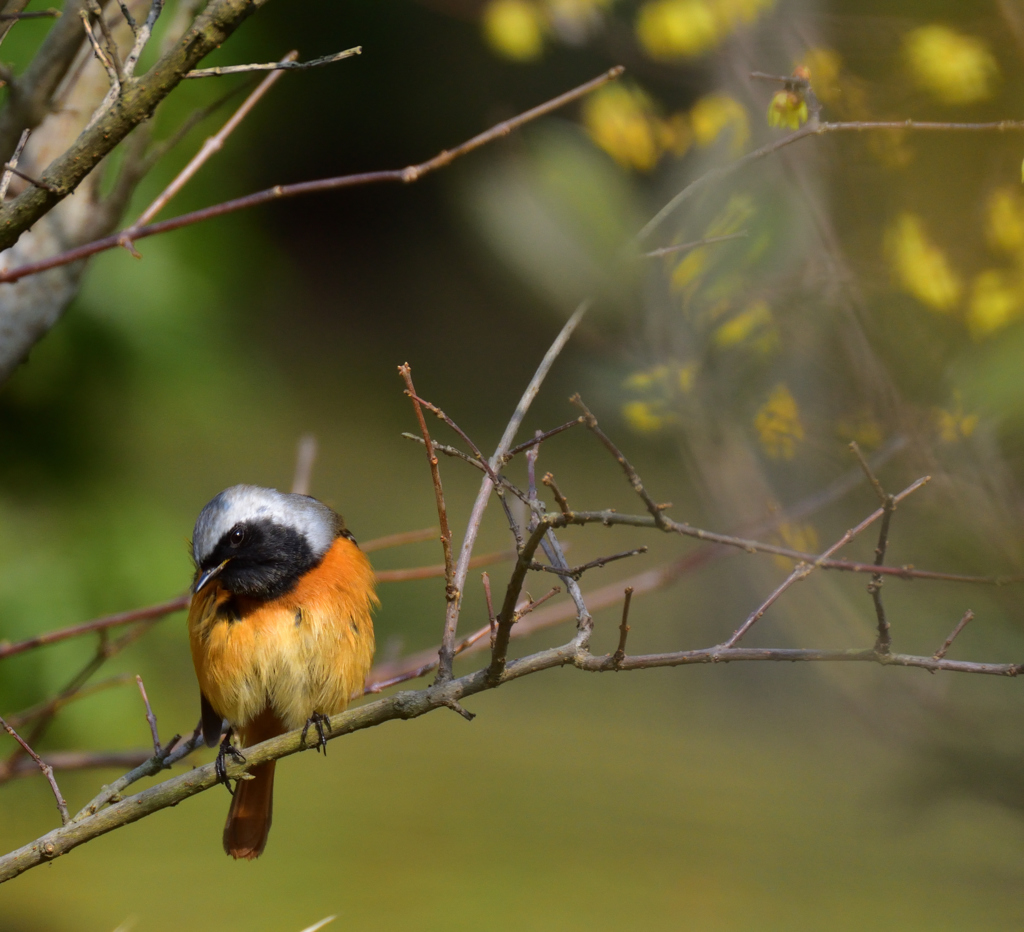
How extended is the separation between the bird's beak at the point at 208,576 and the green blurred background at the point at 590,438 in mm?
557

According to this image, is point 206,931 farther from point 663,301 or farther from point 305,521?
point 663,301

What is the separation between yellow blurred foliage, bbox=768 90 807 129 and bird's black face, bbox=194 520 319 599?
2.83ft

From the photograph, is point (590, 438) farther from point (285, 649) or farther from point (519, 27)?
point (285, 649)

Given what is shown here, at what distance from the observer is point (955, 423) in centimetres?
102

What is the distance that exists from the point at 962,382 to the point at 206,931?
2639 millimetres

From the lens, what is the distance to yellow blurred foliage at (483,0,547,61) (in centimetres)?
193

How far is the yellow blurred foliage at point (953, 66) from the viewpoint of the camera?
1.21 meters

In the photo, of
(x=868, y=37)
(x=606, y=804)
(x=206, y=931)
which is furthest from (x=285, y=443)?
(x=868, y=37)

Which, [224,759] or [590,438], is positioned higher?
[224,759]

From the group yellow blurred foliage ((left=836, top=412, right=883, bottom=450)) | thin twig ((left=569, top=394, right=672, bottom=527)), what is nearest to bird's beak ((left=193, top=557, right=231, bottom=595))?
thin twig ((left=569, top=394, right=672, bottom=527))

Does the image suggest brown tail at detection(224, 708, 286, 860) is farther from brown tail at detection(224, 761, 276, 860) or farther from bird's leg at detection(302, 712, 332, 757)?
bird's leg at detection(302, 712, 332, 757)

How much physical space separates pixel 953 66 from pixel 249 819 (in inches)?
55.4

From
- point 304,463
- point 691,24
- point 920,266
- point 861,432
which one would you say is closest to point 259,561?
point 304,463

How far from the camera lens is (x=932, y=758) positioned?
0.97 meters
